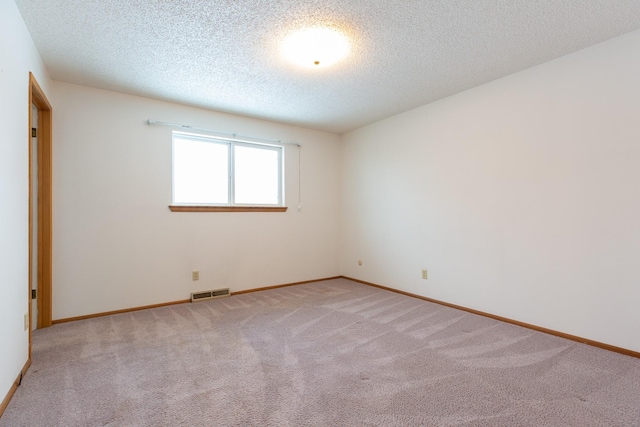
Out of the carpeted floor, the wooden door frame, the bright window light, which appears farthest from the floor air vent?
the wooden door frame

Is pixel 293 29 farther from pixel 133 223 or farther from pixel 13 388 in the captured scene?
pixel 13 388

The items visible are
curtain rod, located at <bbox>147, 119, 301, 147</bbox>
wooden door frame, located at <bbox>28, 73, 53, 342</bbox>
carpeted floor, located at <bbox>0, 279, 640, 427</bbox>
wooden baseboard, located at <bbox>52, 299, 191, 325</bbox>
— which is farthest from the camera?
curtain rod, located at <bbox>147, 119, 301, 147</bbox>

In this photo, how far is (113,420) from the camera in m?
1.52

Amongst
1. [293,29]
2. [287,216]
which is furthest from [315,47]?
[287,216]

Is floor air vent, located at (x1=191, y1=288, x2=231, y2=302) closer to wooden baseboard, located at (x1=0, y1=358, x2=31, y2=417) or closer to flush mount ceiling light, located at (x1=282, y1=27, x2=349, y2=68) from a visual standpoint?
wooden baseboard, located at (x1=0, y1=358, x2=31, y2=417)

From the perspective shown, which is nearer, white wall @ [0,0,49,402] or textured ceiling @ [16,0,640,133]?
white wall @ [0,0,49,402]

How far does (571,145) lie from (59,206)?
472 cm

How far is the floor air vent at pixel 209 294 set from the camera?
3.67m

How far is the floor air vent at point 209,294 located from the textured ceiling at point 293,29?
2333 mm

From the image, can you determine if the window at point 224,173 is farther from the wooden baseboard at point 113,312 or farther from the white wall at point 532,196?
the white wall at point 532,196

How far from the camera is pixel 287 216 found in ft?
14.8

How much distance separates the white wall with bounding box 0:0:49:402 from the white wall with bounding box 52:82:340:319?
0.99 m

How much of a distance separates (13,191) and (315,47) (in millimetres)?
2254

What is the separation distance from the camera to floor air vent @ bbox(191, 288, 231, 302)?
3.67 meters
